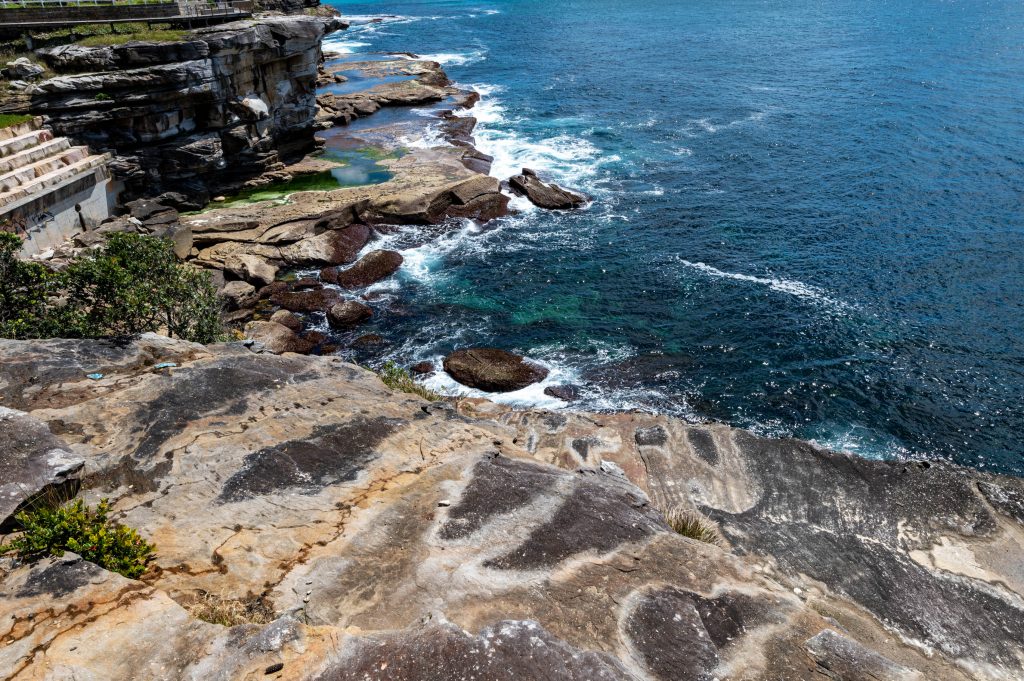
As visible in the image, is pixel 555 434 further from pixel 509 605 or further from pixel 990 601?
pixel 990 601

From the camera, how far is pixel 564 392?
100ft

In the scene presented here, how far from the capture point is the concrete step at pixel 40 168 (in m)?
33.4

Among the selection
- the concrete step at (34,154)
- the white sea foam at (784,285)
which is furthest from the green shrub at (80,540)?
the white sea foam at (784,285)

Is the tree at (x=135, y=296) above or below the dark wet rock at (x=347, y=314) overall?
above

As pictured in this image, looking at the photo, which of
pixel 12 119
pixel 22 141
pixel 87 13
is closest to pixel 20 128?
pixel 12 119

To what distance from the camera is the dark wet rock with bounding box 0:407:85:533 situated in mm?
12789

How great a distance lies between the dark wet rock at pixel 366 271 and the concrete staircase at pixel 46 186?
14.9 meters

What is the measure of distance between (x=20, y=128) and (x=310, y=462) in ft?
116

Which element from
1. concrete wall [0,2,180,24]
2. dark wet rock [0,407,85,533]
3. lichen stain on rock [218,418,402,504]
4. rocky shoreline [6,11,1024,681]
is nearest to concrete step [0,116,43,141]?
concrete wall [0,2,180,24]

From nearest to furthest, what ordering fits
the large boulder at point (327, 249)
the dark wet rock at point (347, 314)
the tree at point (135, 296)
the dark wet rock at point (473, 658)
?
the dark wet rock at point (473, 658)
the tree at point (135, 296)
the dark wet rock at point (347, 314)
the large boulder at point (327, 249)

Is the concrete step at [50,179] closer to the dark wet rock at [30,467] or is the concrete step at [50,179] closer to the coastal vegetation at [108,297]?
the coastal vegetation at [108,297]

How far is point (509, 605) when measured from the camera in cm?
1207

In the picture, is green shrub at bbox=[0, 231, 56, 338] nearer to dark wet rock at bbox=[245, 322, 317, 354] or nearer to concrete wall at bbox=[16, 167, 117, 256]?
dark wet rock at bbox=[245, 322, 317, 354]

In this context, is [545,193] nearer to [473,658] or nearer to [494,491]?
[494,491]
